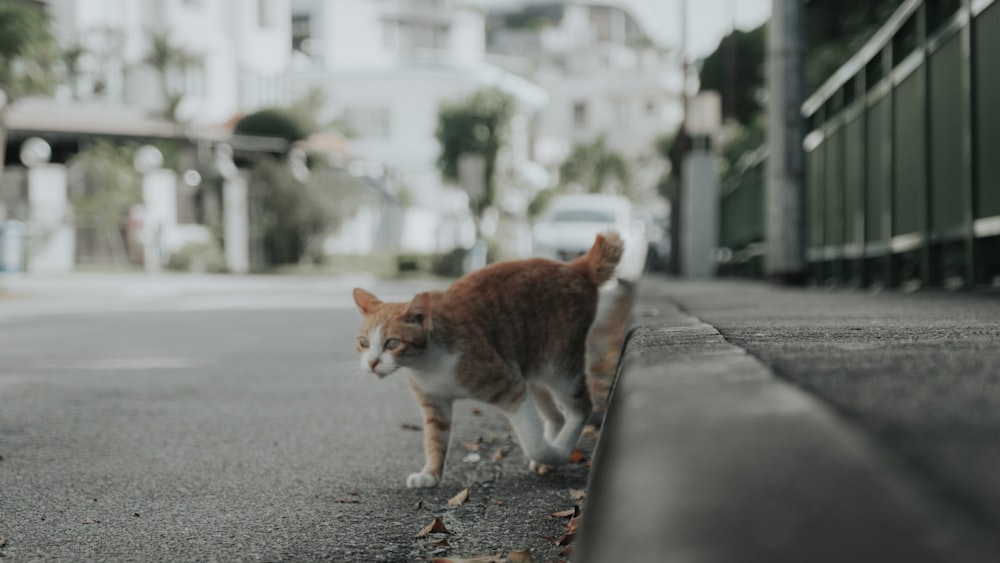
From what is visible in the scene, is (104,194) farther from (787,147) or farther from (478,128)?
(787,147)

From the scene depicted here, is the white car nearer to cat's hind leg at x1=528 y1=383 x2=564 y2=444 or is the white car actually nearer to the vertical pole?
the vertical pole

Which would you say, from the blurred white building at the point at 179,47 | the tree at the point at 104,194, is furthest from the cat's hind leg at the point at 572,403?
the blurred white building at the point at 179,47

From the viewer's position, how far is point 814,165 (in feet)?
42.3

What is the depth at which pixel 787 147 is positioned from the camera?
1062 cm

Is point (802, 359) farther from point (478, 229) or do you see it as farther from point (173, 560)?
point (478, 229)

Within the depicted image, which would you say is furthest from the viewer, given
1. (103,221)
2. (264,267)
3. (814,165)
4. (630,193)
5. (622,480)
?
(630,193)

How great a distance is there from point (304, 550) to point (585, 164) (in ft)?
219

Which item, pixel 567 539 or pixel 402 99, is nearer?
pixel 567 539

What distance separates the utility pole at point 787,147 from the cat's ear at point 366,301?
23.1 feet

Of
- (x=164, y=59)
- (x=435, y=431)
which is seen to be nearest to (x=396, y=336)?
(x=435, y=431)

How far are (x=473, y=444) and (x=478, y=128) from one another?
3902 cm

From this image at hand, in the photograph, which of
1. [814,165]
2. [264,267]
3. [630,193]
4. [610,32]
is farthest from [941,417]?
[610,32]

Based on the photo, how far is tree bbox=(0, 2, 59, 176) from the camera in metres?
20.8

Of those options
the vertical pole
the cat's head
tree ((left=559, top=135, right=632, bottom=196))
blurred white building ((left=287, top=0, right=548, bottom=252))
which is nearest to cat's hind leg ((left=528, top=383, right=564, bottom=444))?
the cat's head
